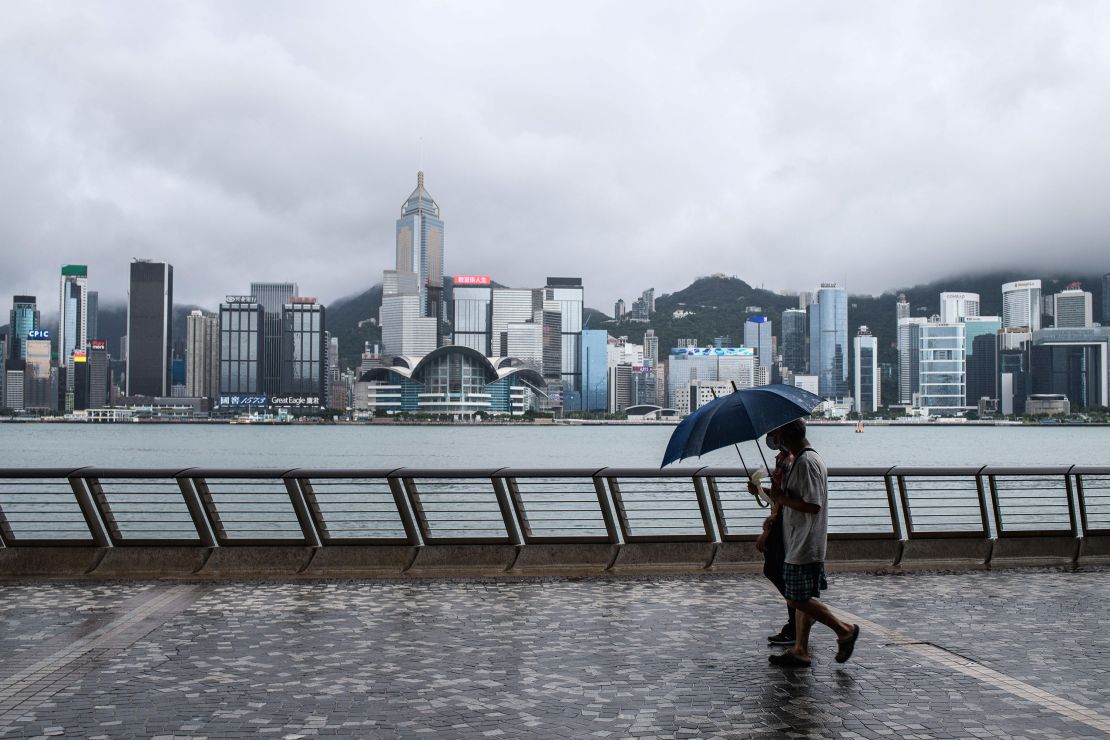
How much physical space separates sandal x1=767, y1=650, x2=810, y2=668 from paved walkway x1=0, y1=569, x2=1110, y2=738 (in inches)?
6.0

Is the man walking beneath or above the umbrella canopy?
beneath

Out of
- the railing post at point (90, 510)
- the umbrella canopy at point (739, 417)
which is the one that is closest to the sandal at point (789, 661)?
the umbrella canopy at point (739, 417)

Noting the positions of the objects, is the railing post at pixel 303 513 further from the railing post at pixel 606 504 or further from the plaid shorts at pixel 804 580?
the plaid shorts at pixel 804 580

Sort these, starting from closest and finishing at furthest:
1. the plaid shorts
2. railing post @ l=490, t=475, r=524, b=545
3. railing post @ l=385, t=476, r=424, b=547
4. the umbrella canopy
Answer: the umbrella canopy → the plaid shorts → railing post @ l=385, t=476, r=424, b=547 → railing post @ l=490, t=475, r=524, b=545

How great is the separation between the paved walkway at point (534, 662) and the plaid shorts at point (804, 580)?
60 cm

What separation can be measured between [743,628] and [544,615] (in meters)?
1.97

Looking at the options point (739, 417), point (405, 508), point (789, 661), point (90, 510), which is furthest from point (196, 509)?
point (789, 661)

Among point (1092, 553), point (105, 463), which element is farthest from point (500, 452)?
point (1092, 553)

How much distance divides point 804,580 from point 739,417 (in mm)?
1385

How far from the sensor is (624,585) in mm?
11664

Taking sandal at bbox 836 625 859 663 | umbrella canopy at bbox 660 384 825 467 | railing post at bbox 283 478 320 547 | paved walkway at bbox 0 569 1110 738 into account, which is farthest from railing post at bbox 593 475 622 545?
sandal at bbox 836 625 859 663

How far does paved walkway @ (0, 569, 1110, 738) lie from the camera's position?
629cm

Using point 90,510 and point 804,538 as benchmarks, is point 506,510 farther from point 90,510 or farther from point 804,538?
point 804,538

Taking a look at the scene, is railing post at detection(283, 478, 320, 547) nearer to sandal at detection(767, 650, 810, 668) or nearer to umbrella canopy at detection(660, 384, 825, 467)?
umbrella canopy at detection(660, 384, 825, 467)
